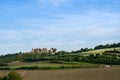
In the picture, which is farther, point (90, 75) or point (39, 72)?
point (39, 72)

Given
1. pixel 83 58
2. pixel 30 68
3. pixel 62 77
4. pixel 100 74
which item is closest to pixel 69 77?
pixel 62 77

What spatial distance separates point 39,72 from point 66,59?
26.5 metres

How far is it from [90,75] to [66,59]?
113ft

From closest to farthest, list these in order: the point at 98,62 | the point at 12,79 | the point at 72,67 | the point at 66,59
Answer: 1. the point at 12,79
2. the point at 72,67
3. the point at 98,62
4. the point at 66,59

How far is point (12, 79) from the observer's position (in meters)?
71.6

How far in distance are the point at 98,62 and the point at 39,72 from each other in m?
21.2

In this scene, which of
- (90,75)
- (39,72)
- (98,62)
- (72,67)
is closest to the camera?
(90,75)

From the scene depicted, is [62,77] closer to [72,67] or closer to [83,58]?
[72,67]

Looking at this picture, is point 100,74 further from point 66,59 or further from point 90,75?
point 66,59

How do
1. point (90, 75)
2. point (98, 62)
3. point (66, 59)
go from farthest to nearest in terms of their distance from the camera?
point (66, 59), point (98, 62), point (90, 75)

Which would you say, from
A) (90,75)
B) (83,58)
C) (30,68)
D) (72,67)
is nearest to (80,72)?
(90,75)

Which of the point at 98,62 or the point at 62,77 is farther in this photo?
the point at 98,62

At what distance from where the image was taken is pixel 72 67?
92.1 m

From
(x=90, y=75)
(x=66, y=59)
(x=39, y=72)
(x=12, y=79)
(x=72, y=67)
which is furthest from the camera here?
(x=66, y=59)
